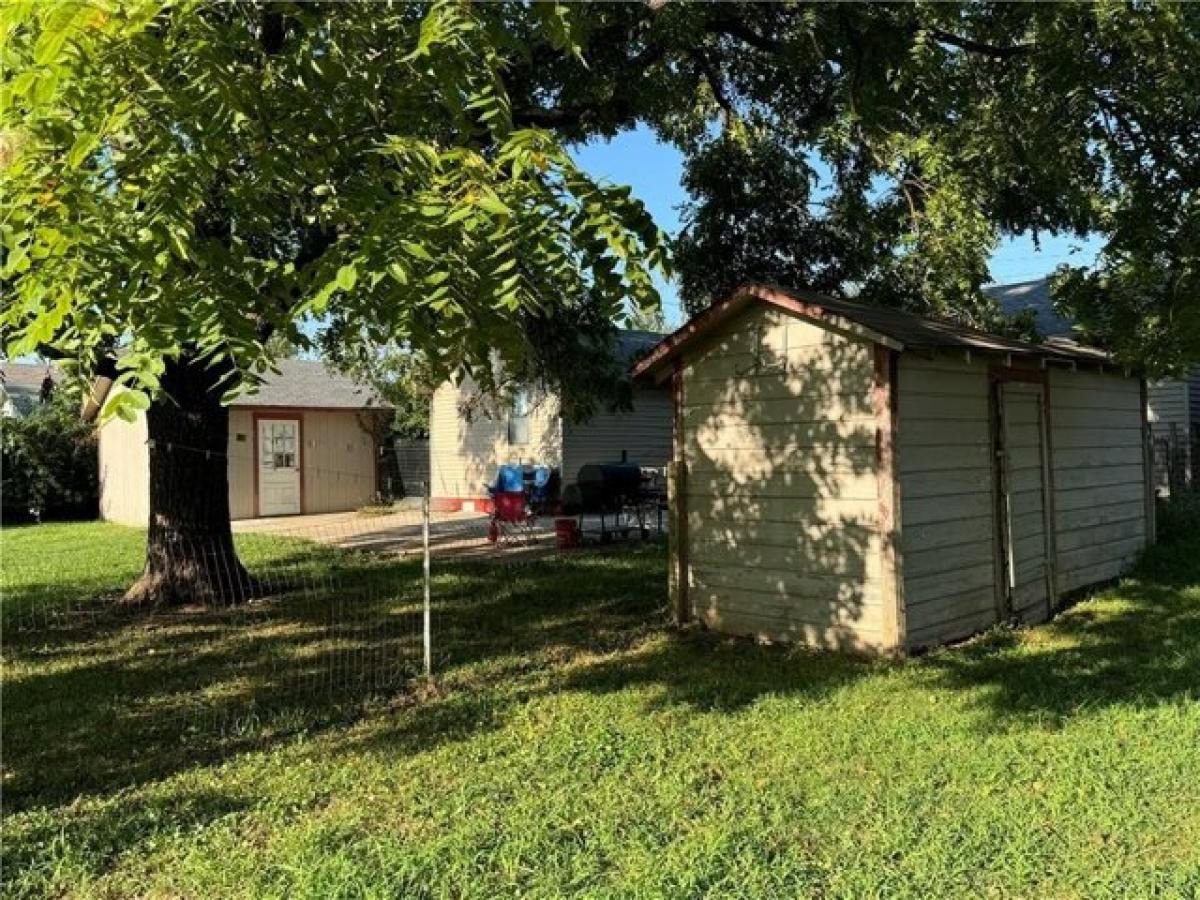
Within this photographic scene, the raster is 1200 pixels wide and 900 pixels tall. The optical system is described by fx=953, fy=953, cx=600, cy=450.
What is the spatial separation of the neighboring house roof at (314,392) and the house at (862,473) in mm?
13183

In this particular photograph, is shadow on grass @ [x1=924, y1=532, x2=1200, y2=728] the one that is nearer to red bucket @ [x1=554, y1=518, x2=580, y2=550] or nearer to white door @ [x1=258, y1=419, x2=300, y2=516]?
red bucket @ [x1=554, y1=518, x2=580, y2=550]

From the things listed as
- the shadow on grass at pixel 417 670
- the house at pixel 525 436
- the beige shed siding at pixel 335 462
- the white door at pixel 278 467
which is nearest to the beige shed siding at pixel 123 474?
the white door at pixel 278 467

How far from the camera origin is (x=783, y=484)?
7.10 metres

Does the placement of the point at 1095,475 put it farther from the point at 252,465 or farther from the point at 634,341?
the point at 252,465

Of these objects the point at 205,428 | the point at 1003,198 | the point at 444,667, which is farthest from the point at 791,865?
the point at 205,428

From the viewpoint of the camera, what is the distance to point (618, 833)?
373 centimetres

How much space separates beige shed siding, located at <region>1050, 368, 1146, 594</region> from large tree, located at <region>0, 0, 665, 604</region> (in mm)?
6371

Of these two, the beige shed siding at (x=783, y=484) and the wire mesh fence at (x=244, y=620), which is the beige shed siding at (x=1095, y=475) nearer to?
the beige shed siding at (x=783, y=484)

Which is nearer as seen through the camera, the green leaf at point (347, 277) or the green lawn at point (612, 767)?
the green leaf at point (347, 277)

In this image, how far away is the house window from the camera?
742 inches

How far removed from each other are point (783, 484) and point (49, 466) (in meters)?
18.0

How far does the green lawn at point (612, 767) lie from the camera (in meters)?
3.43

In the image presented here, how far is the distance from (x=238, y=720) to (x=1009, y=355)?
5.82 meters

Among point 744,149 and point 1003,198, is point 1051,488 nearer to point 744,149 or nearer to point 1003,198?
point 1003,198
